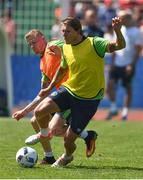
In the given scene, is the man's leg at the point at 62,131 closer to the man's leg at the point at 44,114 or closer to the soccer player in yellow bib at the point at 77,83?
the man's leg at the point at 44,114

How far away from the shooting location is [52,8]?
26031 millimetres

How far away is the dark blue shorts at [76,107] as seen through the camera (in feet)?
36.6

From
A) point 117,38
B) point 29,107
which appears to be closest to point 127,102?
point 29,107

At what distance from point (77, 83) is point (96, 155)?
6.60 ft

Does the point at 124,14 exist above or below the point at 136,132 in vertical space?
above

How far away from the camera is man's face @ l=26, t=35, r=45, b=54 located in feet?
38.8

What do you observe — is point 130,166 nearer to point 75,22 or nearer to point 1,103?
point 75,22

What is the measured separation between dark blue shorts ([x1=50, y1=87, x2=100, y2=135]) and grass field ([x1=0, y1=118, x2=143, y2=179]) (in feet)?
1.87

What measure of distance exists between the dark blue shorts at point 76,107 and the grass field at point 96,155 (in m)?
0.57

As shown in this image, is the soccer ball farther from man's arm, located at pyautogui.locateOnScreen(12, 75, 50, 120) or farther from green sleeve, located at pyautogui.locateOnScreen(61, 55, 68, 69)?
green sleeve, located at pyautogui.locateOnScreen(61, 55, 68, 69)

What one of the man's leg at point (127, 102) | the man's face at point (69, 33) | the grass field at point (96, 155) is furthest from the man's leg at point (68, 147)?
the man's leg at point (127, 102)

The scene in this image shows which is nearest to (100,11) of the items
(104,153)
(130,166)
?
(104,153)

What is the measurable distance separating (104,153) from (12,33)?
43.2 ft

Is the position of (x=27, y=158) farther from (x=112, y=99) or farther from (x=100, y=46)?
(x=112, y=99)
